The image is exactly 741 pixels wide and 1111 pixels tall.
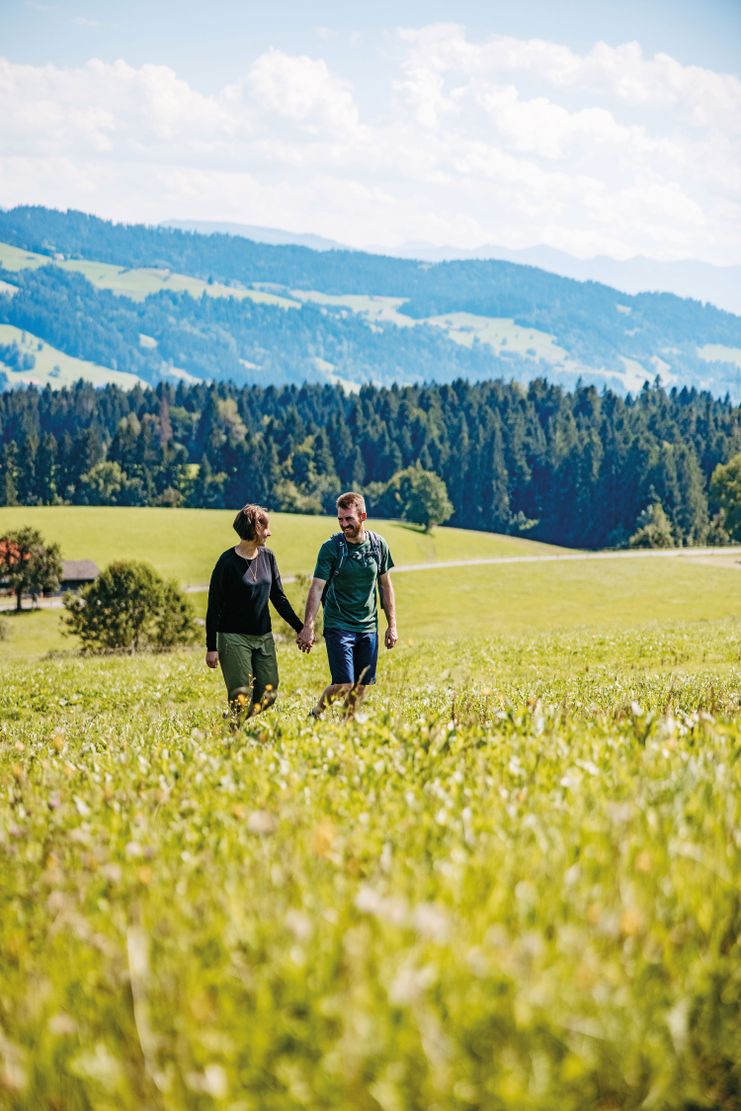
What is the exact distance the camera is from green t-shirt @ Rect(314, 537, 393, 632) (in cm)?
1175

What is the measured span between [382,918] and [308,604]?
801cm

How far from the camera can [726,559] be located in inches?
4382

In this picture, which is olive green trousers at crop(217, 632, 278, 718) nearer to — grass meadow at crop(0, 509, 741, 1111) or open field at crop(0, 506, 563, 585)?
grass meadow at crop(0, 509, 741, 1111)

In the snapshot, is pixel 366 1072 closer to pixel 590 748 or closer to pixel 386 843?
pixel 386 843

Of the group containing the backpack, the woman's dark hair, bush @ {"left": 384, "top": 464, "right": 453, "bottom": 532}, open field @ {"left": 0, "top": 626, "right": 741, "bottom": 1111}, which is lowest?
open field @ {"left": 0, "top": 626, "right": 741, "bottom": 1111}

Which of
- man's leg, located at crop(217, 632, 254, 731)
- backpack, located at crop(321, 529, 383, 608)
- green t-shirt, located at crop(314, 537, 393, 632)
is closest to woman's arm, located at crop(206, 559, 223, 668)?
man's leg, located at crop(217, 632, 254, 731)

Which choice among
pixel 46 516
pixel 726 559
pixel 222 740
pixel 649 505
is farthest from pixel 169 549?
pixel 222 740

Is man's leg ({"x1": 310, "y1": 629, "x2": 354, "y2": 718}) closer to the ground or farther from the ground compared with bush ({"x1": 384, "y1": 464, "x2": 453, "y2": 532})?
closer to the ground

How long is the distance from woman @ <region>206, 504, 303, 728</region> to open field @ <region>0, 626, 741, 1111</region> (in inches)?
177

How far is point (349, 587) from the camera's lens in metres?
11.8

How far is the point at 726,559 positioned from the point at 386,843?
11533 cm

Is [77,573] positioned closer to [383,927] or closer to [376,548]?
[376,548]

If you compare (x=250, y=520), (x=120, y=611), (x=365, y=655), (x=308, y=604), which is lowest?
(x=120, y=611)

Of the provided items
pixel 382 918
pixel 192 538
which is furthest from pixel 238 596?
pixel 192 538
